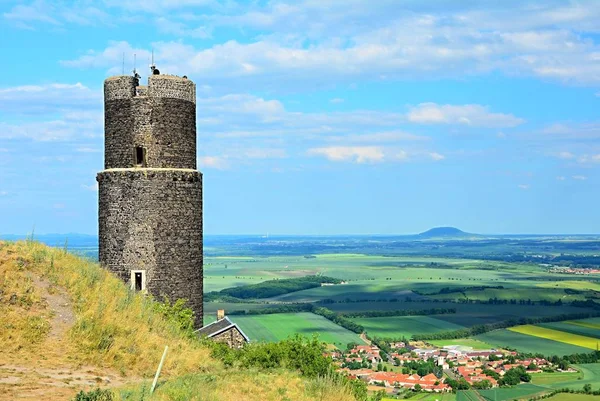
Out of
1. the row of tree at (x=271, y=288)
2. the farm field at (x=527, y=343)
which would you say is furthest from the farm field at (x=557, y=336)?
the row of tree at (x=271, y=288)

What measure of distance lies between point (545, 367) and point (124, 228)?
204 ft

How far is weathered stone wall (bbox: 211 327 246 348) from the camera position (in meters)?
22.9

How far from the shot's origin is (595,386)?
200ft

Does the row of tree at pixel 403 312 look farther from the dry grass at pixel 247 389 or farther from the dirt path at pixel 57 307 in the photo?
the dry grass at pixel 247 389

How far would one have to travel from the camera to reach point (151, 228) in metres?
21.1

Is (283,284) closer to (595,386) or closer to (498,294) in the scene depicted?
(498,294)

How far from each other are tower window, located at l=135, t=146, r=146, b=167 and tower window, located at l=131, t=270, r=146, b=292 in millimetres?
3389

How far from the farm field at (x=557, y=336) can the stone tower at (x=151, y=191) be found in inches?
2971

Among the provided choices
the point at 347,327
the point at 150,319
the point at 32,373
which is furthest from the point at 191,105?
the point at 347,327

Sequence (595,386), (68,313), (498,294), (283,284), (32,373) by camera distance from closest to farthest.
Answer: (32,373) < (68,313) < (595,386) < (498,294) < (283,284)

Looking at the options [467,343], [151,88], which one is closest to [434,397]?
[467,343]

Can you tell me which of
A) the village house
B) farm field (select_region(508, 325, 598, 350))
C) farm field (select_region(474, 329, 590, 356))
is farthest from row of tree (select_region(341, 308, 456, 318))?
the village house

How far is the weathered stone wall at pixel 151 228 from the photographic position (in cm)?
2116

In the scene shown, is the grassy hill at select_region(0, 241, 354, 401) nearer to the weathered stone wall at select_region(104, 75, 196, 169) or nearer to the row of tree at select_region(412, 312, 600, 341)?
the weathered stone wall at select_region(104, 75, 196, 169)
